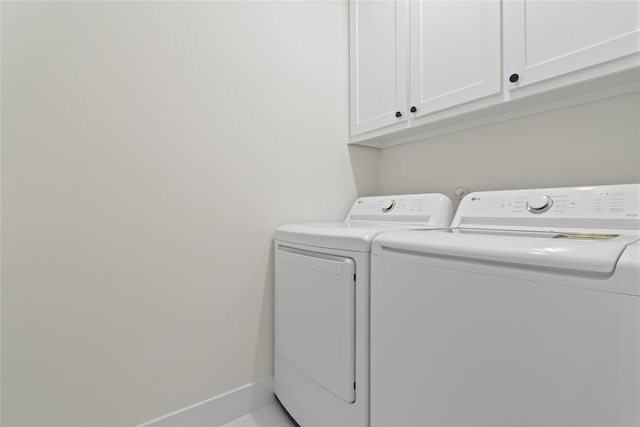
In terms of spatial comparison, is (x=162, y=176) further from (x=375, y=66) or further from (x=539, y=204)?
(x=539, y=204)

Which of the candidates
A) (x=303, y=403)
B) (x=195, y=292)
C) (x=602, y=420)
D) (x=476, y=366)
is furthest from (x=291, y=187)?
(x=602, y=420)

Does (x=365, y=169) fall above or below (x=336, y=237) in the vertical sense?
above

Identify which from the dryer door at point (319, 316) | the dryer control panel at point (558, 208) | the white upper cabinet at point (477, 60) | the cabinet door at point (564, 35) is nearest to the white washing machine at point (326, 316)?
the dryer door at point (319, 316)

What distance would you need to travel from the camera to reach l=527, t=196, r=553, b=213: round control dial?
1108mm

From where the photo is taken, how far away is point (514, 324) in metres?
0.65

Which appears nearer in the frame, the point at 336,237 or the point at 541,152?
the point at 336,237

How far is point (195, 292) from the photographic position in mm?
1327

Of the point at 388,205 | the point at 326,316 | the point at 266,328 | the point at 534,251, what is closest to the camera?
the point at 534,251

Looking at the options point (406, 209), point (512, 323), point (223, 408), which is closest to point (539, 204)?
point (406, 209)

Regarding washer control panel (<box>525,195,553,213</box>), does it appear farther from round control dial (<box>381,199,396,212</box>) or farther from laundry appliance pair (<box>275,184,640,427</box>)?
round control dial (<box>381,199,396,212</box>)

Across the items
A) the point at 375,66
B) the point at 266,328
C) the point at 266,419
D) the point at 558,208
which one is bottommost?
the point at 266,419

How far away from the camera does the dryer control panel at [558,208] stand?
37.4 inches

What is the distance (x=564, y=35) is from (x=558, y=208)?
0.60 m

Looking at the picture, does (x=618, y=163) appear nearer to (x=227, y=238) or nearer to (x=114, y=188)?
(x=227, y=238)
